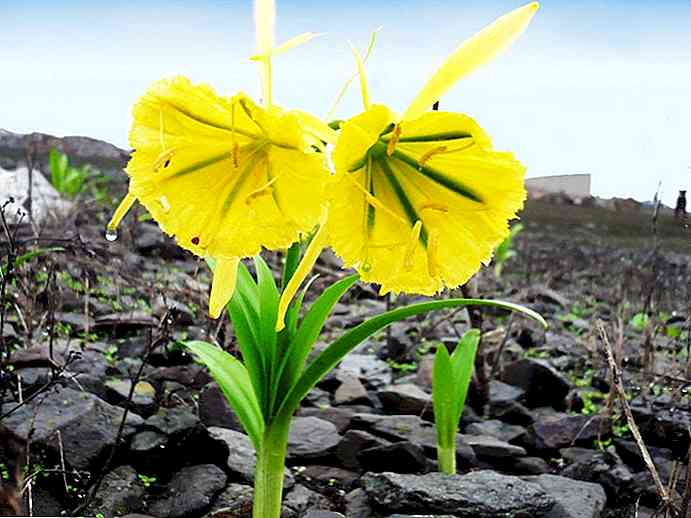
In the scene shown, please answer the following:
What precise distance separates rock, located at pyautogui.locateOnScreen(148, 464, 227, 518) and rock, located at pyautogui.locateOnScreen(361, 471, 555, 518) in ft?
0.97

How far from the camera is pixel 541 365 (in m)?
2.71

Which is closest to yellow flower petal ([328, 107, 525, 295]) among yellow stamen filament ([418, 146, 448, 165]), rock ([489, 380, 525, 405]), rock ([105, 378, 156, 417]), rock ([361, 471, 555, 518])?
yellow stamen filament ([418, 146, 448, 165])

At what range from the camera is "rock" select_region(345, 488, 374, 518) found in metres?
1.65

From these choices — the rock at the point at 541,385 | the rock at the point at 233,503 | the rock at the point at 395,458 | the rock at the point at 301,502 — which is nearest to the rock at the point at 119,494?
the rock at the point at 233,503

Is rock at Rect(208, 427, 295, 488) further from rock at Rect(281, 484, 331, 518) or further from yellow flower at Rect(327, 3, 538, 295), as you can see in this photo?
yellow flower at Rect(327, 3, 538, 295)

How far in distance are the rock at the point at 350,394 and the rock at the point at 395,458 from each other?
19.7 inches

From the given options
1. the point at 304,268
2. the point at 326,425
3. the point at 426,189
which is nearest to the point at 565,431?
the point at 326,425

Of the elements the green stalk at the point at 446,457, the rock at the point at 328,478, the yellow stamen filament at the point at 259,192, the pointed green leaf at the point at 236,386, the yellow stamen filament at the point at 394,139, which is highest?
the yellow stamen filament at the point at 394,139

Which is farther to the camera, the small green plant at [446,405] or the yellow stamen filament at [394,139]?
the small green plant at [446,405]

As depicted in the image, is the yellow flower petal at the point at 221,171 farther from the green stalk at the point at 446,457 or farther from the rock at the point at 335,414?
the rock at the point at 335,414

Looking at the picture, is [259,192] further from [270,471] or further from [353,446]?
[353,446]

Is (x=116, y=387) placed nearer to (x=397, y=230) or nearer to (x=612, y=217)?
(x=397, y=230)

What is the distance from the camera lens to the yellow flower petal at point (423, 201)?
94cm

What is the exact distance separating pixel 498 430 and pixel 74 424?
116cm
